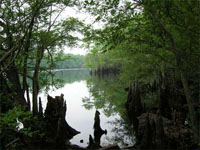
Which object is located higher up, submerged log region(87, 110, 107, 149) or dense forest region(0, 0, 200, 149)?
dense forest region(0, 0, 200, 149)

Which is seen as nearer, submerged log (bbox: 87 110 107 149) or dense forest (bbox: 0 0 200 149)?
dense forest (bbox: 0 0 200 149)

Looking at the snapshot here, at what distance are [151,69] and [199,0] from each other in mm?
15871

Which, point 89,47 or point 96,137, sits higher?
point 89,47

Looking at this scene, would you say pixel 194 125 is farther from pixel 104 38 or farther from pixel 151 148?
pixel 104 38

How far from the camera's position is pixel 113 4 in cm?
499

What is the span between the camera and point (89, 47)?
295 inches

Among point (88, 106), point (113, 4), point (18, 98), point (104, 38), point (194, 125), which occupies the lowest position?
point (88, 106)

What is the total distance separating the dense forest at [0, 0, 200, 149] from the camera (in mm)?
4262

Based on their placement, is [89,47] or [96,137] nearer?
[89,47]

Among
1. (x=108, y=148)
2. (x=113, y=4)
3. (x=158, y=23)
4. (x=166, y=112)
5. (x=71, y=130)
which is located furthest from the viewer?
(x=166, y=112)

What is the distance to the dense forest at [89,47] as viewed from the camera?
4262mm

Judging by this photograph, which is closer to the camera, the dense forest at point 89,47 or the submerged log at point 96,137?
the dense forest at point 89,47

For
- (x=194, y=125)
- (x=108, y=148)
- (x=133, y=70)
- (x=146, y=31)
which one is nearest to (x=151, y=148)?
(x=108, y=148)

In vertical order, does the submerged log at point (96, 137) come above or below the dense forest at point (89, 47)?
below
